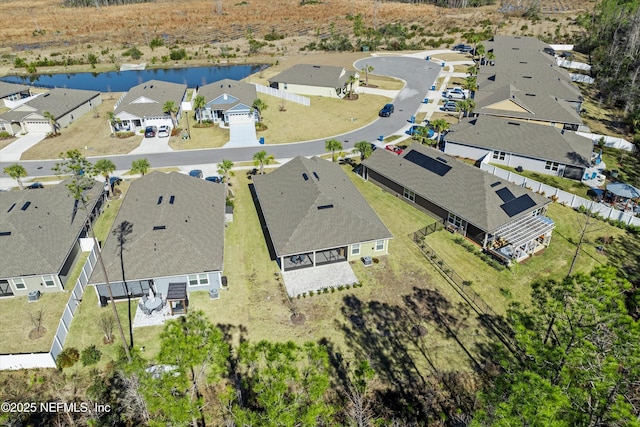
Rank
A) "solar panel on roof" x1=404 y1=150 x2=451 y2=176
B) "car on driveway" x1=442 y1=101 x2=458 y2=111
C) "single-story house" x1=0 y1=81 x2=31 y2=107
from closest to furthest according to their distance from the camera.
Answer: "solar panel on roof" x1=404 y1=150 x2=451 y2=176
"car on driveway" x1=442 y1=101 x2=458 y2=111
"single-story house" x1=0 y1=81 x2=31 y2=107

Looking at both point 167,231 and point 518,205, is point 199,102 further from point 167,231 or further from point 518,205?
point 518,205

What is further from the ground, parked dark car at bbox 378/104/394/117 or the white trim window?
parked dark car at bbox 378/104/394/117

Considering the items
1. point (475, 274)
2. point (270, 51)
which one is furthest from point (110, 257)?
point (270, 51)

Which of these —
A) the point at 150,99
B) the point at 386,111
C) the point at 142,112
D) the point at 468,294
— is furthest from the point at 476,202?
the point at 150,99

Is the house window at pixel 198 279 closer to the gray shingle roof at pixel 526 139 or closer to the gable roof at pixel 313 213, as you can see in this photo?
the gable roof at pixel 313 213

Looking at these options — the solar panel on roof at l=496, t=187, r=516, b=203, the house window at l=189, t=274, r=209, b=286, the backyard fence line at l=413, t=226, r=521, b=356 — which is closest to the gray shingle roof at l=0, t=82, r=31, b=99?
the house window at l=189, t=274, r=209, b=286

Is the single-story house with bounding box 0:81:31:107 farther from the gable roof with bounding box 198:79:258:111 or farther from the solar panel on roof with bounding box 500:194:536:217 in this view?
the solar panel on roof with bounding box 500:194:536:217

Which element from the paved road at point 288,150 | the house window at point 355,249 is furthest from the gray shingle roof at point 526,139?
the house window at point 355,249
